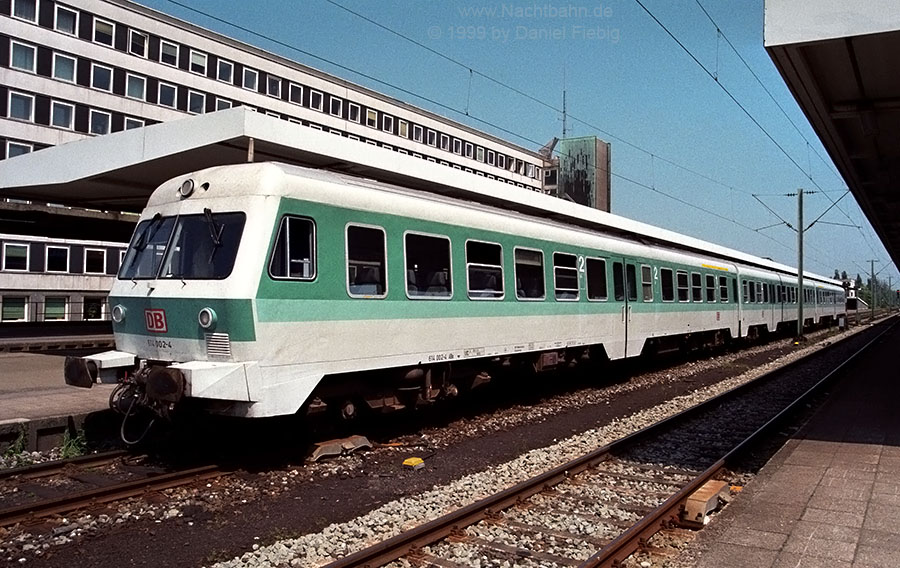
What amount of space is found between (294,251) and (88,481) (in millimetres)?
3095

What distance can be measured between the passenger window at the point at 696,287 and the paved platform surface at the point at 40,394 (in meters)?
14.1

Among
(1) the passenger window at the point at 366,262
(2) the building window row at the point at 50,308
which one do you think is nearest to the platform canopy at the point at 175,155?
(1) the passenger window at the point at 366,262

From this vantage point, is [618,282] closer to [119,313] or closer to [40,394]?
[119,313]

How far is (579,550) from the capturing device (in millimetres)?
5707

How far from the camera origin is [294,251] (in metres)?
7.72

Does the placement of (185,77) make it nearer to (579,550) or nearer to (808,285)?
(808,285)

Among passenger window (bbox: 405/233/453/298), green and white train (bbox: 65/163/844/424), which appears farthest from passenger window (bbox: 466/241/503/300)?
passenger window (bbox: 405/233/453/298)

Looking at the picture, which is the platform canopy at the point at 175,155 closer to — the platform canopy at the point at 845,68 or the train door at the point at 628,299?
the train door at the point at 628,299

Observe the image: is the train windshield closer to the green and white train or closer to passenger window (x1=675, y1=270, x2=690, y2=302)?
the green and white train

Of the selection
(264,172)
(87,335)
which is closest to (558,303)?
(264,172)

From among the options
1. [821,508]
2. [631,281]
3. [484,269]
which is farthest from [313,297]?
[631,281]

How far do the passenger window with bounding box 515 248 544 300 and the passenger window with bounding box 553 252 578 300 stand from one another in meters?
0.53

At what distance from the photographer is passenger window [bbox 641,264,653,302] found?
52.6 ft

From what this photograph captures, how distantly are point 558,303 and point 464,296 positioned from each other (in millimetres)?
2864
